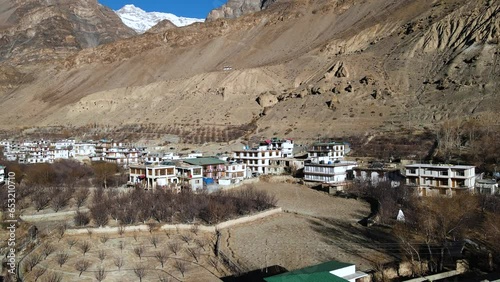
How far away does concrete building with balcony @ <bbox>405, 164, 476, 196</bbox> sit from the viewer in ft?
104

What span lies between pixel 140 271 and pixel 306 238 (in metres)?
8.08

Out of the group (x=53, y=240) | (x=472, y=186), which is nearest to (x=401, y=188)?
(x=472, y=186)

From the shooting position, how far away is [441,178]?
108 feet

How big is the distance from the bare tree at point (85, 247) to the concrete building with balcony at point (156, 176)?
46.3ft

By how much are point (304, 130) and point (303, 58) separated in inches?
1224

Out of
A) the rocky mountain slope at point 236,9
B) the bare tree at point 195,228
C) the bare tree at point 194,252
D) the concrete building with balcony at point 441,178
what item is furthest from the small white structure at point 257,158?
the rocky mountain slope at point 236,9

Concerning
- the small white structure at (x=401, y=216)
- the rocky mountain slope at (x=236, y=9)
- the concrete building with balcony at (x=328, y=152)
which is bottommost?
the small white structure at (x=401, y=216)

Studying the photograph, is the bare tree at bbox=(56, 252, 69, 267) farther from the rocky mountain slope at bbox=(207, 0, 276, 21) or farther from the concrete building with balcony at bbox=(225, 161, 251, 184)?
the rocky mountain slope at bbox=(207, 0, 276, 21)

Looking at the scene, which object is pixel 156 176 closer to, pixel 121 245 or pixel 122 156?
pixel 121 245

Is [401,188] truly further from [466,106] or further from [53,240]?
[466,106]

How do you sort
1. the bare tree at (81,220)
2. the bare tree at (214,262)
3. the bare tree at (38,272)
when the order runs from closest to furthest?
1. the bare tree at (38,272)
2. the bare tree at (214,262)
3. the bare tree at (81,220)

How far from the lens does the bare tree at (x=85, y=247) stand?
21663 mm

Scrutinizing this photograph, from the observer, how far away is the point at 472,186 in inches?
1248

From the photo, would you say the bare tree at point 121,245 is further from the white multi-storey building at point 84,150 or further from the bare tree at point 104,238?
the white multi-storey building at point 84,150
